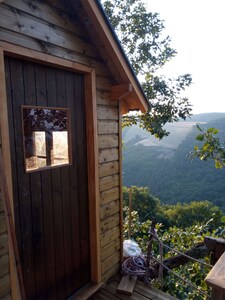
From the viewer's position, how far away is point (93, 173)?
2857 millimetres

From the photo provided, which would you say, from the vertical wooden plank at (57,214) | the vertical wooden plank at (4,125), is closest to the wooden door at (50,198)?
the vertical wooden plank at (57,214)

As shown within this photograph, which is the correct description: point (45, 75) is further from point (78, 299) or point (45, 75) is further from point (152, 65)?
point (152, 65)

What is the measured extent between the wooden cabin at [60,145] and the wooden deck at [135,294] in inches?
5.1

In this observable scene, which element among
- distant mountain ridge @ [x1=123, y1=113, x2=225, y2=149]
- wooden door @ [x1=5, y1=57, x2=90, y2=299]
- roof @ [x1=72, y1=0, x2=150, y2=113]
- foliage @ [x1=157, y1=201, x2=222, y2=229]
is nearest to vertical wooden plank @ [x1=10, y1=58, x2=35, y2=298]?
wooden door @ [x1=5, y1=57, x2=90, y2=299]

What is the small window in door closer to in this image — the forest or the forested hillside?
the forest

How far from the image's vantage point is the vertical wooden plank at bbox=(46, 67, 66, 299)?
2.41 meters

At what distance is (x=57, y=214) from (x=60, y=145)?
740 mm

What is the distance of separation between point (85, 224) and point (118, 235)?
0.70 metres

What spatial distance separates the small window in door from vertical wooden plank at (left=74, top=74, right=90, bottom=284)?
0.18 metres

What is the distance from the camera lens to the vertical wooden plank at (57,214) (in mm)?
2408

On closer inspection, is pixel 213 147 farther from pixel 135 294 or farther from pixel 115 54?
pixel 135 294

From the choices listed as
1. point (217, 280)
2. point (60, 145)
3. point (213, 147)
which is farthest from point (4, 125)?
point (213, 147)

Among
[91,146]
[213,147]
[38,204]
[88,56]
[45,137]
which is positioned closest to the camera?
[38,204]

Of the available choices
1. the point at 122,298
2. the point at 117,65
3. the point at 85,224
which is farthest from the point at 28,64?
the point at 122,298
